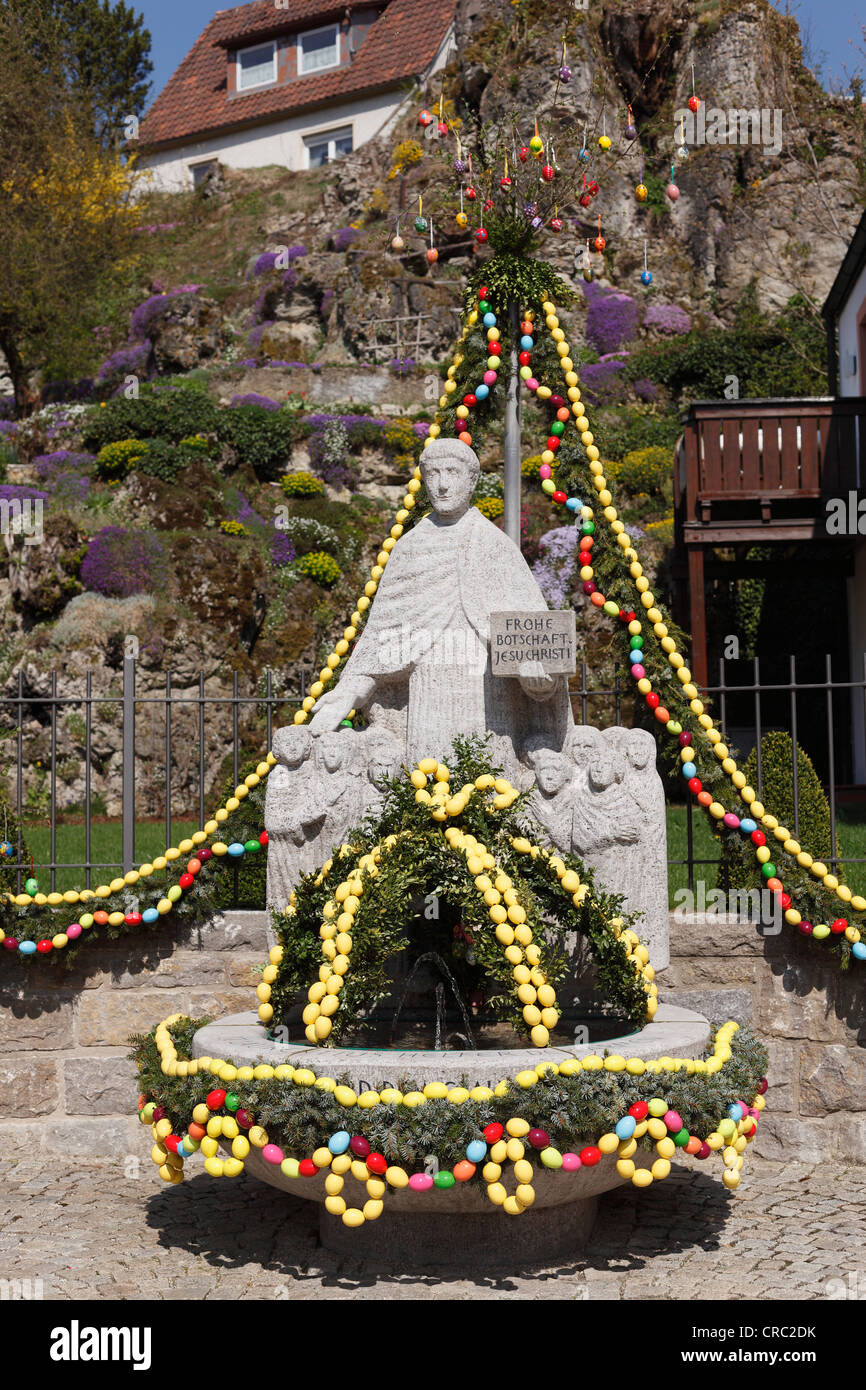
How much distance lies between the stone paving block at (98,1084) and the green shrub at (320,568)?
13.1 meters

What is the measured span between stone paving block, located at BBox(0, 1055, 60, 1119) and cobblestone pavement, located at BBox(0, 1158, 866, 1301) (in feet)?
1.37

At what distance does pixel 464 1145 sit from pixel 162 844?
26.4 feet

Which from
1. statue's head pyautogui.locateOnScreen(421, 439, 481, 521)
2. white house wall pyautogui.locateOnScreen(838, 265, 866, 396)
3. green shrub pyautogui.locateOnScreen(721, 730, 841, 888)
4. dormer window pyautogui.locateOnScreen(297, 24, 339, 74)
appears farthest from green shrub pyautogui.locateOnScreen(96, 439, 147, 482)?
dormer window pyautogui.locateOnScreen(297, 24, 339, 74)

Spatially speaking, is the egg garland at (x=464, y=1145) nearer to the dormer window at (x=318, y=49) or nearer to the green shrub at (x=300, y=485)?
the green shrub at (x=300, y=485)

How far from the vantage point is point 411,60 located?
35.8 metres

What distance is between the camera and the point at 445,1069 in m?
4.50

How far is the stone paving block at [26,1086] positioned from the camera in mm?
6820

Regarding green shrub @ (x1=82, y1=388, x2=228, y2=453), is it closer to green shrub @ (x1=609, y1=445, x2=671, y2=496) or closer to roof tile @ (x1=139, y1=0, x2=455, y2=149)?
green shrub @ (x1=609, y1=445, x2=671, y2=496)

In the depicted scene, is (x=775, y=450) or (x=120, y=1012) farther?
(x=775, y=450)

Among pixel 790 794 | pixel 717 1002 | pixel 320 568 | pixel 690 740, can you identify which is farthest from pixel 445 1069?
pixel 320 568

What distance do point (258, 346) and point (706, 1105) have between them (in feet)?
90.4

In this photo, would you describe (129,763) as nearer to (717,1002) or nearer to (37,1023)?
(37,1023)

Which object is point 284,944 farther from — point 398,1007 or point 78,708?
point 78,708

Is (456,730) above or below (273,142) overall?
below
